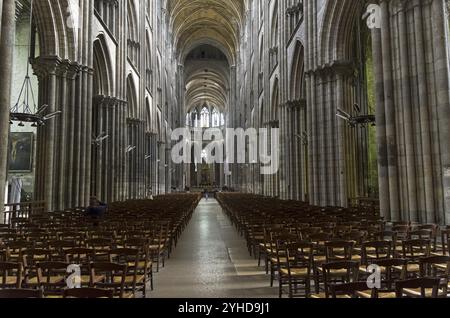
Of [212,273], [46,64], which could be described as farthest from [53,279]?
[46,64]

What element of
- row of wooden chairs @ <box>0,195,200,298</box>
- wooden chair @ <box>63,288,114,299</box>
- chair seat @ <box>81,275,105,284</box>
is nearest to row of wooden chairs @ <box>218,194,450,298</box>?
wooden chair @ <box>63,288,114,299</box>

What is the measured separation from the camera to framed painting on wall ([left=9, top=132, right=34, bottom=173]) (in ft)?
86.7

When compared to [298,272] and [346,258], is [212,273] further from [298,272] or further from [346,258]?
[346,258]

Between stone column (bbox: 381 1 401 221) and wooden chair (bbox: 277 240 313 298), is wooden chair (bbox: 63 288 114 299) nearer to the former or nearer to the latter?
wooden chair (bbox: 277 240 313 298)

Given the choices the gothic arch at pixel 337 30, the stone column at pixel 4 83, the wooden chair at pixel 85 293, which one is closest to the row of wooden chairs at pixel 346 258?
the wooden chair at pixel 85 293

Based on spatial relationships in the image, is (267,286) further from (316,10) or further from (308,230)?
(316,10)

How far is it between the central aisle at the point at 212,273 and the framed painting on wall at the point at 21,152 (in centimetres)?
1815

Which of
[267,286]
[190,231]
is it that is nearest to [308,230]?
[267,286]

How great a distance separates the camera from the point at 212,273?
8.29m

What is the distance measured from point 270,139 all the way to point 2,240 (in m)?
30.5

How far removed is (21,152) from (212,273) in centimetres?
2292

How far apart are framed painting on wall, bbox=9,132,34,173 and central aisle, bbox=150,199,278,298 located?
715 inches

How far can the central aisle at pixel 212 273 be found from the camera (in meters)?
6.70
